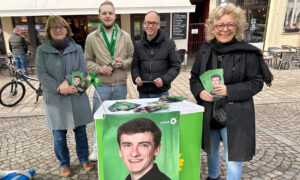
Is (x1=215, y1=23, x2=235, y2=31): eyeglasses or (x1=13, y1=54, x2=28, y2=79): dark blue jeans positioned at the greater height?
(x1=215, y1=23, x2=235, y2=31): eyeglasses

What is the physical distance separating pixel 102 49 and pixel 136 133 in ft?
4.91

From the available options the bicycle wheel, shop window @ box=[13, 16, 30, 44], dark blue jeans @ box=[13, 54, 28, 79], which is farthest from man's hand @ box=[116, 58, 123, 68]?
shop window @ box=[13, 16, 30, 44]

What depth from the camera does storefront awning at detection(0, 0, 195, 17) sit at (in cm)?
741

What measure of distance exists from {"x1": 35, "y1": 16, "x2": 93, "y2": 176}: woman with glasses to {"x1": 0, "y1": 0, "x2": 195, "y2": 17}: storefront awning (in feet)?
18.4

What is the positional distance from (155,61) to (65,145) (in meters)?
1.45

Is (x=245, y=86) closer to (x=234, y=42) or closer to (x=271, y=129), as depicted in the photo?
(x=234, y=42)

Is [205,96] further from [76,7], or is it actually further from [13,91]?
[76,7]

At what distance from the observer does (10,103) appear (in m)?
5.45

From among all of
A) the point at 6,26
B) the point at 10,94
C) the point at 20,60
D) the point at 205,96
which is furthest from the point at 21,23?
the point at 205,96

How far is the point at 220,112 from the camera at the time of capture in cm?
191

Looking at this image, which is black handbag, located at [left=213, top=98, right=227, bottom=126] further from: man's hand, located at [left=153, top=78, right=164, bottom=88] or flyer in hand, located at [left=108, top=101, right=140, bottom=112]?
man's hand, located at [left=153, top=78, right=164, bottom=88]

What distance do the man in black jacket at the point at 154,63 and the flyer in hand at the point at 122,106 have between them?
676mm

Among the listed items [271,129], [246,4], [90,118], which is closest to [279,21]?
[246,4]

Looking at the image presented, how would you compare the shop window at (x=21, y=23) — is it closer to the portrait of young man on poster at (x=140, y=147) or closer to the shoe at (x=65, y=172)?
the shoe at (x=65, y=172)
